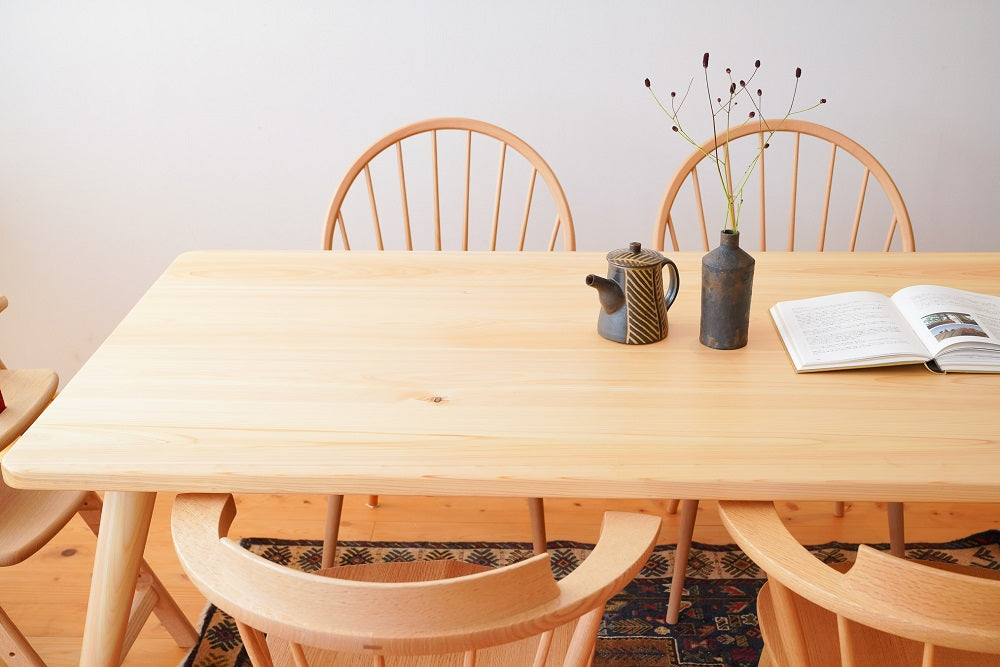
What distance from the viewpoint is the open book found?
1226 mm

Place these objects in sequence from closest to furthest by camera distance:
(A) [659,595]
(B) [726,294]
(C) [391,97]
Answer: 1. (B) [726,294]
2. (A) [659,595]
3. (C) [391,97]

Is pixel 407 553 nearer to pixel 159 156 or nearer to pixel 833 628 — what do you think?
pixel 833 628

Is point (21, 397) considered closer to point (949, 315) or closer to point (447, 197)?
point (447, 197)

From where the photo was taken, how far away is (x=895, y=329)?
129 cm

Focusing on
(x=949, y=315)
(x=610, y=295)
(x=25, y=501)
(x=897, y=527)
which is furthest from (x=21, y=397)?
(x=897, y=527)

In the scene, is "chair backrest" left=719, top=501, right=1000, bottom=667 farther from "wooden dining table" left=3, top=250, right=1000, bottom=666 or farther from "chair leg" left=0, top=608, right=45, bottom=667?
"chair leg" left=0, top=608, right=45, bottom=667

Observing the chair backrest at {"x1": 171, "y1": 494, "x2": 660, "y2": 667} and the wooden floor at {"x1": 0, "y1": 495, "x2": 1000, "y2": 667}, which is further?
the wooden floor at {"x1": 0, "y1": 495, "x2": 1000, "y2": 667}

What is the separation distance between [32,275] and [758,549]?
242 centimetres

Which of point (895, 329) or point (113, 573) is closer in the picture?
point (113, 573)

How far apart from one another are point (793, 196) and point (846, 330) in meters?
0.64

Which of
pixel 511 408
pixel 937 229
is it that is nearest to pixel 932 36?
pixel 937 229

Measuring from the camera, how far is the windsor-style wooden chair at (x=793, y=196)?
180 centimetres

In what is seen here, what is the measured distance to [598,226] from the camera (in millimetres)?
2525

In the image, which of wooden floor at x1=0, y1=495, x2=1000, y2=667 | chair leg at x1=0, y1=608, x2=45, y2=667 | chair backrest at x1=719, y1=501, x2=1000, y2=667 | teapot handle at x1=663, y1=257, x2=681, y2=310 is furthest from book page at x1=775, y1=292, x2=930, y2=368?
chair leg at x1=0, y1=608, x2=45, y2=667
